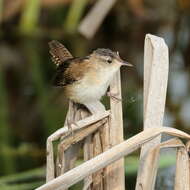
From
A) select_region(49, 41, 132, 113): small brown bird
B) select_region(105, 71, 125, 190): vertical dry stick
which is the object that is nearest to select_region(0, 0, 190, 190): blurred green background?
select_region(49, 41, 132, 113): small brown bird

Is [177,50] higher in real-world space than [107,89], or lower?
lower

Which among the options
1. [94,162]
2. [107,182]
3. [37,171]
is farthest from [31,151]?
[94,162]

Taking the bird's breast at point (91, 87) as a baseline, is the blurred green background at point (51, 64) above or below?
below

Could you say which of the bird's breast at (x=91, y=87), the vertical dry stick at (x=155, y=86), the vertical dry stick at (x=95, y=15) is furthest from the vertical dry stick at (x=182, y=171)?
the vertical dry stick at (x=95, y=15)

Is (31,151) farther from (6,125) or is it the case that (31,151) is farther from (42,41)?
(42,41)

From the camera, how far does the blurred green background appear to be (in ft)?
21.4

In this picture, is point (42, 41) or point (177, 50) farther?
point (42, 41)

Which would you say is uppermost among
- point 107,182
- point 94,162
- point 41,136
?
point 94,162

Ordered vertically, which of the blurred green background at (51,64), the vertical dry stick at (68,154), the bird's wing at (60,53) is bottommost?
the blurred green background at (51,64)

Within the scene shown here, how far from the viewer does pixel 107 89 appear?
167 inches

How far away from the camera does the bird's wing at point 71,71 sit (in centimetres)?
444

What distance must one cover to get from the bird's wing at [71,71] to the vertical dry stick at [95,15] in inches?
142

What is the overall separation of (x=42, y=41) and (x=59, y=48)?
5716mm

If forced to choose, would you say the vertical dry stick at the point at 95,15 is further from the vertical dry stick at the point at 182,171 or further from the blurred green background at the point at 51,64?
the vertical dry stick at the point at 182,171
